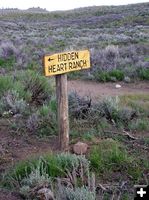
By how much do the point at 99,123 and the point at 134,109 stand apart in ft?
4.28

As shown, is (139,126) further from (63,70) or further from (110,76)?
(110,76)

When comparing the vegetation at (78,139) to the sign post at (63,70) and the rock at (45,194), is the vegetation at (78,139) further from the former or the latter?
the sign post at (63,70)

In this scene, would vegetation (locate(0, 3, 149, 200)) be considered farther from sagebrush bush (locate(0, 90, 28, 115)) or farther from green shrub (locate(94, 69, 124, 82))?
green shrub (locate(94, 69, 124, 82))

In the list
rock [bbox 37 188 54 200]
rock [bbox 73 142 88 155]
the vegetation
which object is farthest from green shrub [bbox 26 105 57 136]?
rock [bbox 37 188 54 200]

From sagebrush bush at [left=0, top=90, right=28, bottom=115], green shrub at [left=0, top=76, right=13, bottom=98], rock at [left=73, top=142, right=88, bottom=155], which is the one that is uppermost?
green shrub at [left=0, top=76, right=13, bottom=98]

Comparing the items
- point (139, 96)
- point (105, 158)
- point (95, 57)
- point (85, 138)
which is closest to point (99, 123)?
point (85, 138)

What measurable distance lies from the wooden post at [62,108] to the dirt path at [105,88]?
468 cm

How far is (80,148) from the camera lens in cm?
598

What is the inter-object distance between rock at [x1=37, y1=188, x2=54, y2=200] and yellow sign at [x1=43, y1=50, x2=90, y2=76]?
1.55 metres

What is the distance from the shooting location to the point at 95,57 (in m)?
15.7

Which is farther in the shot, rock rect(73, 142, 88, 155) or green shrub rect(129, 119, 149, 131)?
green shrub rect(129, 119, 149, 131)

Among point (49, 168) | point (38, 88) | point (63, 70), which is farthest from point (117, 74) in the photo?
point (49, 168)

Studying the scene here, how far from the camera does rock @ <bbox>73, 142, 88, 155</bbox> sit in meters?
5.92

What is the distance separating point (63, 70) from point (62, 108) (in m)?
0.50
